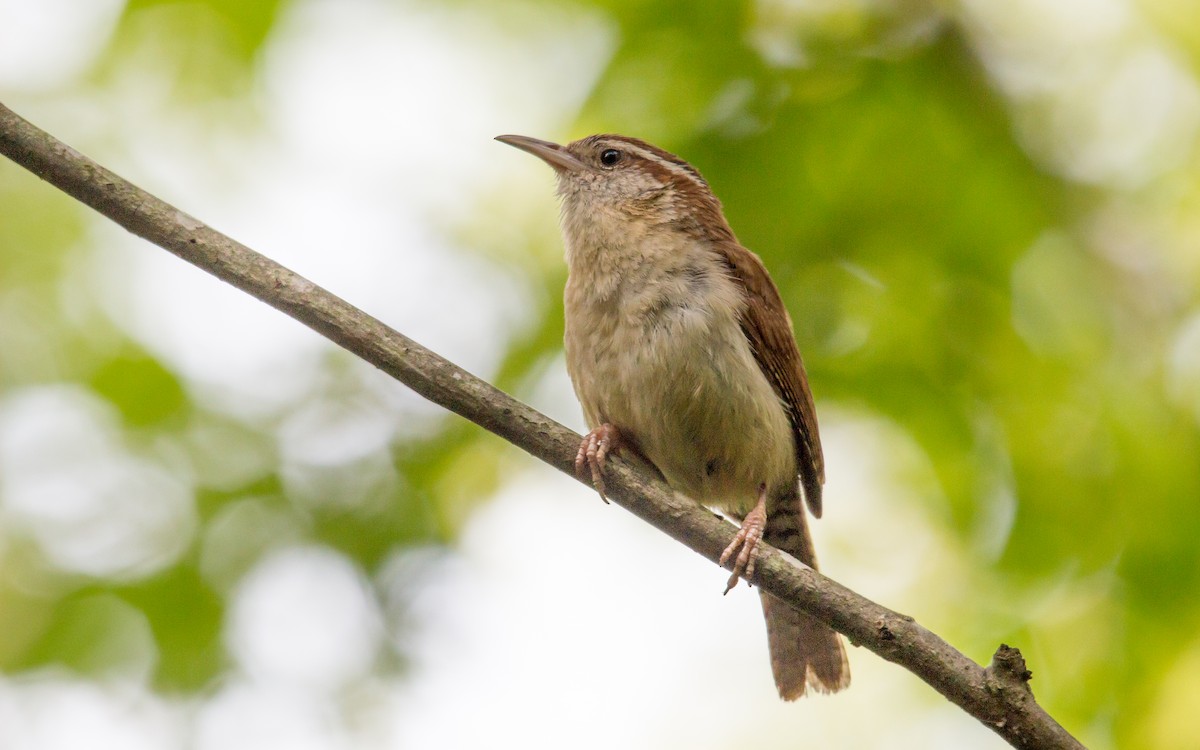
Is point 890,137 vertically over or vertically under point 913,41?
under

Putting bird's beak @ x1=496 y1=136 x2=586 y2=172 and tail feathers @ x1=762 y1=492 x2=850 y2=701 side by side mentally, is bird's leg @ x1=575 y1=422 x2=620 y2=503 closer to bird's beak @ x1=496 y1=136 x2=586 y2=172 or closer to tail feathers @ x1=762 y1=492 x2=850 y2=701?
tail feathers @ x1=762 y1=492 x2=850 y2=701

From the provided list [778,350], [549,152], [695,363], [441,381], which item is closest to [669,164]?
[549,152]

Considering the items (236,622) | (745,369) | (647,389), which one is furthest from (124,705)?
(745,369)

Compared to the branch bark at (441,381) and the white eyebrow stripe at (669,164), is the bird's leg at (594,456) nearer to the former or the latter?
the branch bark at (441,381)

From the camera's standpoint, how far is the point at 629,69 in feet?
17.0

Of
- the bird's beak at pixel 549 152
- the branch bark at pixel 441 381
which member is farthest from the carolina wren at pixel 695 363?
the branch bark at pixel 441 381

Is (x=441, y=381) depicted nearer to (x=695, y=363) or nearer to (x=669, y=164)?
(x=695, y=363)

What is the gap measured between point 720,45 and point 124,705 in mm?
3902

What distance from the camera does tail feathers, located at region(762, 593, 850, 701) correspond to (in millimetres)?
5078

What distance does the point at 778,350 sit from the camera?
15.5 ft

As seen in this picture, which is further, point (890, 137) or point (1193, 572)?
point (890, 137)

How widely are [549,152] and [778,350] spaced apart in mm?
1537

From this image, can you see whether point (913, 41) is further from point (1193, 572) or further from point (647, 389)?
point (1193, 572)

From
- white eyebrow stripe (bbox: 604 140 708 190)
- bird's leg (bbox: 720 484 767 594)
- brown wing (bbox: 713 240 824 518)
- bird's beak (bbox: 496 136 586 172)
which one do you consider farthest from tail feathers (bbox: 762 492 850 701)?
bird's beak (bbox: 496 136 586 172)
